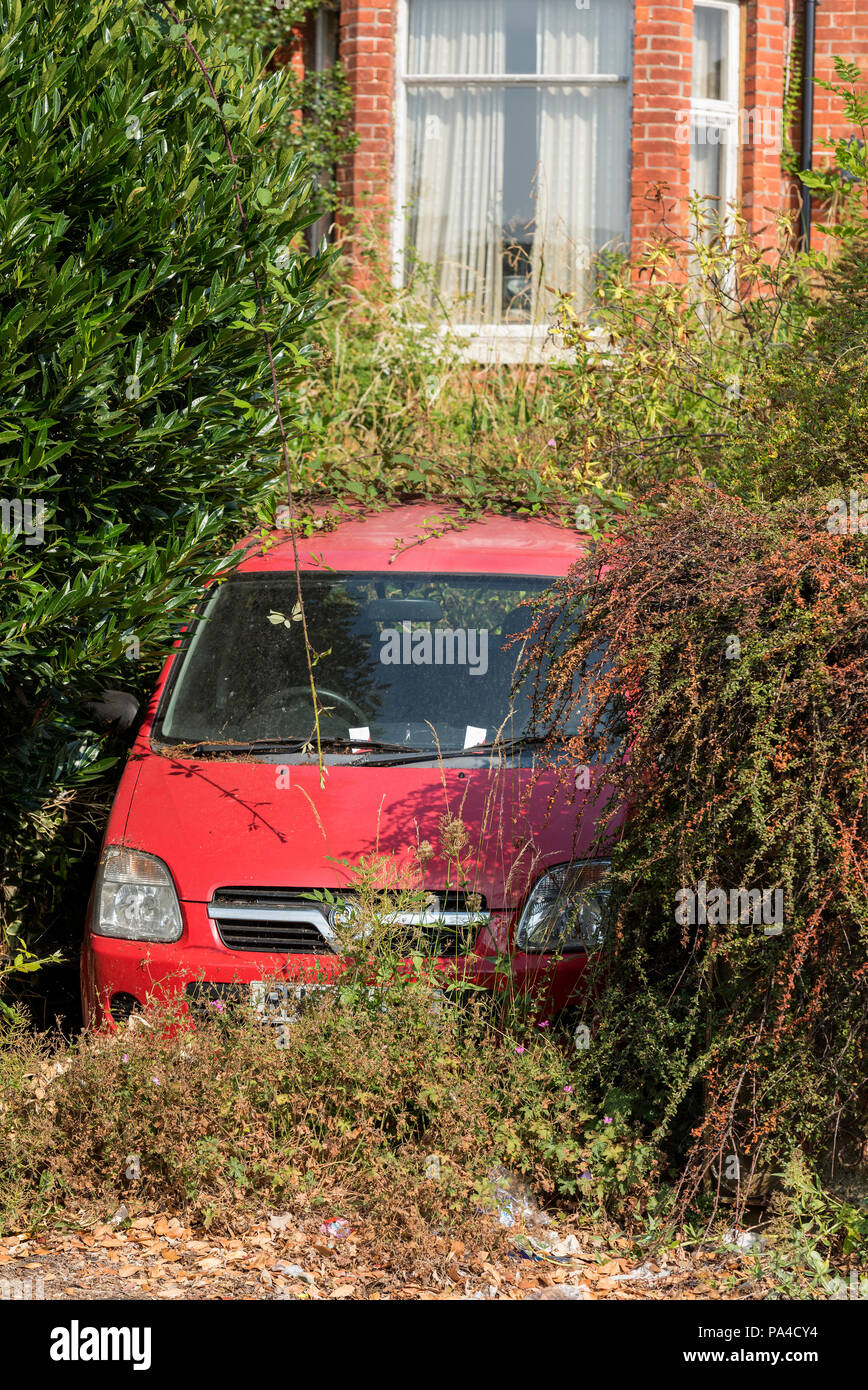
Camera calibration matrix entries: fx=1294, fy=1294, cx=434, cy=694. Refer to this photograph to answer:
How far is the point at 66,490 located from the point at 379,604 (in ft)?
4.46

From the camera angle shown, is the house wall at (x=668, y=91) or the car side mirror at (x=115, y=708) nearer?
the car side mirror at (x=115, y=708)

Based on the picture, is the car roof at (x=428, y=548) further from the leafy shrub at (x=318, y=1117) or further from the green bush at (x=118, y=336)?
the leafy shrub at (x=318, y=1117)

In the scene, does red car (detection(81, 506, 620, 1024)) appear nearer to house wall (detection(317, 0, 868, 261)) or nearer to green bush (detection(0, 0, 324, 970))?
green bush (detection(0, 0, 324, 970))

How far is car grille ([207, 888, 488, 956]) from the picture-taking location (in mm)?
4066

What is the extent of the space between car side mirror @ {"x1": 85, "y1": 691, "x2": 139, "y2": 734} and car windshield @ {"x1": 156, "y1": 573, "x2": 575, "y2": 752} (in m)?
0.18

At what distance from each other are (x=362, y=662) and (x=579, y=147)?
280 inches

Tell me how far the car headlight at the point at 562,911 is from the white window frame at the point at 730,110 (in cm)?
824

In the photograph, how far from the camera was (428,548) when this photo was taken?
550 cm

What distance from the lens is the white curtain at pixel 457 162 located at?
10539 millimetres

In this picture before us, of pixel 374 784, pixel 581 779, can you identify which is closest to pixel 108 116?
pixel 374 784

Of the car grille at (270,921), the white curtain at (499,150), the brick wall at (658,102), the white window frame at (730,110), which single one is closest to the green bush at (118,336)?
the car grille at (270,921)

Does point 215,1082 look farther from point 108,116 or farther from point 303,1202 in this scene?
point 108,116

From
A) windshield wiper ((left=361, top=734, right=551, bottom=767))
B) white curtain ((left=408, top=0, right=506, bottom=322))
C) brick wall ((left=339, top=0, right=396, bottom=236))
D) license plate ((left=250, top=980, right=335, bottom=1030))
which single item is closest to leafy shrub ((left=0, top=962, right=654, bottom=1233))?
license plate ((left=250, top=980, right=335, bottom=1030))

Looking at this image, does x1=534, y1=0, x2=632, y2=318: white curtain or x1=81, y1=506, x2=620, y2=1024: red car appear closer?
x1=81, y1=506, x2=620, y2=1024: red car
